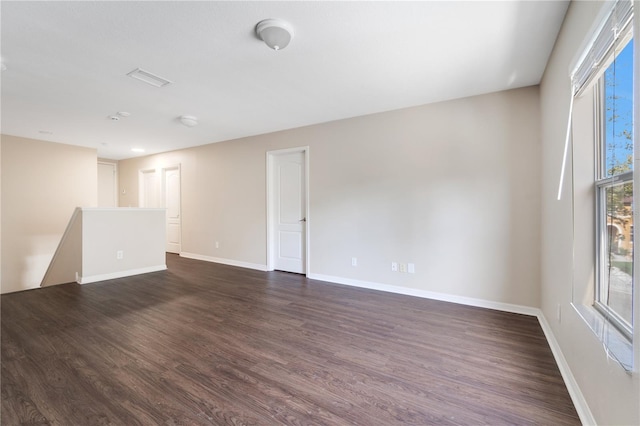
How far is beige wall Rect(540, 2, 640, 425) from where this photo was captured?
1.10m

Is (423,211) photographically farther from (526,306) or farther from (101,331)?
(101,331)

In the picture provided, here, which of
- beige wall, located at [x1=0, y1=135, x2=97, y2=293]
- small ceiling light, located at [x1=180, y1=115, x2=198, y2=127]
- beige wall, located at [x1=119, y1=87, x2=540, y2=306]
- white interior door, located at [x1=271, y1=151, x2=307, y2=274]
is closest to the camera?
beige wall, located at [x1=119, y1=87, x2=540, y2=306]

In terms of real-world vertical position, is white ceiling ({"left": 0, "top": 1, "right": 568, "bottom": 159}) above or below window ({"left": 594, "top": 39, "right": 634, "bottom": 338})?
above

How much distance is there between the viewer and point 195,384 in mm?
1737

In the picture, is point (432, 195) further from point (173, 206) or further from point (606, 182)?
point (173, 206)

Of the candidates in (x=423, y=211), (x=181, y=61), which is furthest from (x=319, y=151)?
(x=181, y=61)

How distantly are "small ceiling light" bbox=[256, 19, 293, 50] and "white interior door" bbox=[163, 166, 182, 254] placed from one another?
520cm

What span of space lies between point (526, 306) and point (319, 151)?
131 inches

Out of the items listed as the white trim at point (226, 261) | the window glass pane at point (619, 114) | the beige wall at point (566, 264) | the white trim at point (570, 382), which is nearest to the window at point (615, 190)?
the window glass pane at point (619, 114)

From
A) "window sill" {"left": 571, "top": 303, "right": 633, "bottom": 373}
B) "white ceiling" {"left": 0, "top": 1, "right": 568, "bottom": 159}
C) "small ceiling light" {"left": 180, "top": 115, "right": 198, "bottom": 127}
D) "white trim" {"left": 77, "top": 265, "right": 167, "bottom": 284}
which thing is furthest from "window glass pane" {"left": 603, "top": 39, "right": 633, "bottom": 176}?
"white trim" {"left": 77, "top": 265, "right": 167, "bottom": 284}

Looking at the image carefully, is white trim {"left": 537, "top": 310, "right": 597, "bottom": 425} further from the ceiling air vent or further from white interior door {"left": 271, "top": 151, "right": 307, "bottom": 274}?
the ceiling air vent

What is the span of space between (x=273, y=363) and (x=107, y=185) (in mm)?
7991

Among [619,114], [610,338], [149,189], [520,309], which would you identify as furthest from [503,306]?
[149,189]

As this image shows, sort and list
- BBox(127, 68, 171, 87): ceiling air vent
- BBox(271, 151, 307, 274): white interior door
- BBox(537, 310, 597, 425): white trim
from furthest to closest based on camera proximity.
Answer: BBox(271, 151, 307, 274): white interior door < BBox(127, 68, 171, 87): ceiling air vent < BBox(537, 310, 597, 425): white trim
